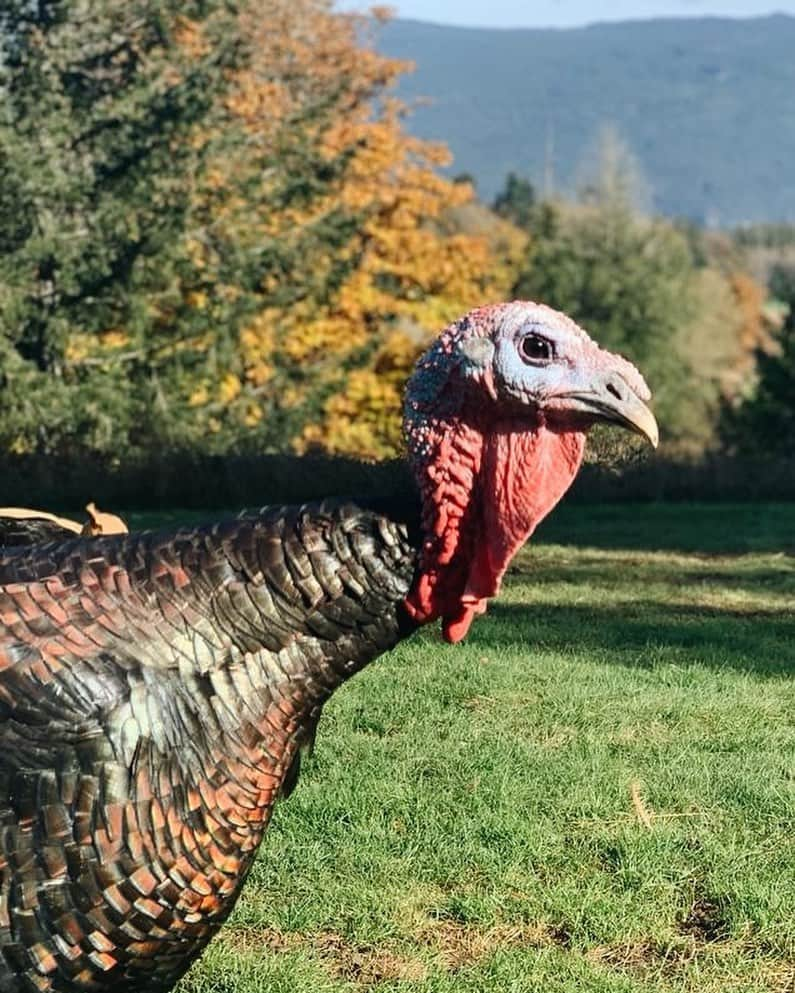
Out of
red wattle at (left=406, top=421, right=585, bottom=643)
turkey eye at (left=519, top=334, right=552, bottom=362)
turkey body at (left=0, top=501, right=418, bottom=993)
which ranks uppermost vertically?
turkey eye at (left=519, top=334, right=552, bottom=362)

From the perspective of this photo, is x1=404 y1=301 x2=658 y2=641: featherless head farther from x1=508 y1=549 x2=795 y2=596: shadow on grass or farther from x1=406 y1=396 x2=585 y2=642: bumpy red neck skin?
x1=508 y1=549 x2=795 y2=596: shadow on grass

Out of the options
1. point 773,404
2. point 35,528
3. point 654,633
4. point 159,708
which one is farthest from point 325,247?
point 159,708

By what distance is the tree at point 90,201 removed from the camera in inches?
848

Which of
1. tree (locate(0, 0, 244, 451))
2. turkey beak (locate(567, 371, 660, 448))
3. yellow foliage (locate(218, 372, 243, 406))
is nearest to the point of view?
turkey beak (locate(567, 371, 660, 448))

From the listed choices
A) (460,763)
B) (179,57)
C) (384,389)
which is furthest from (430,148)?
(460,763)

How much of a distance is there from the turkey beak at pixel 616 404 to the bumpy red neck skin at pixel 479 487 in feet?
0.34

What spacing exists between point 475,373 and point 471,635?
6.31m

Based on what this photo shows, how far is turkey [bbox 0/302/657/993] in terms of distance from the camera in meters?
2.89

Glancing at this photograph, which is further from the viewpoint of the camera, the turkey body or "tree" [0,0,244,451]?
"tree" [0,0,244,451]

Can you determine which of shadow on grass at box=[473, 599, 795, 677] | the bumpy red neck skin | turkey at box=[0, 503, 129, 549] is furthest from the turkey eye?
shadow on grass at box=[473, 599, 795, 677]

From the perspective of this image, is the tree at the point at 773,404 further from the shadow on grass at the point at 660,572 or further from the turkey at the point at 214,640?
the turkey at the point at 214,640

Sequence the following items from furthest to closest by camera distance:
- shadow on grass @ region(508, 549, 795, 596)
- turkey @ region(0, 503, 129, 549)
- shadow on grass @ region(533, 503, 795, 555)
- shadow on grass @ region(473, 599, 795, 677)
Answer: shadow on grass @ region(533, 503, 795, 555), shadow on grass @ region(508, 549, 795, 596), shadow on grass @ region(473, 599, 795, 677), turkey @ region(0, 503, 129, 549)

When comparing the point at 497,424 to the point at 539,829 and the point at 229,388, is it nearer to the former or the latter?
the point at 539,829

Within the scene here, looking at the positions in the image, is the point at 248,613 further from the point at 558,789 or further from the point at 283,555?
the point at 558,789
